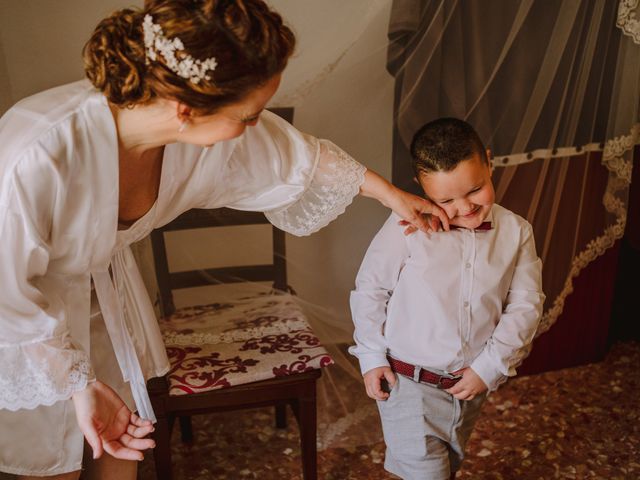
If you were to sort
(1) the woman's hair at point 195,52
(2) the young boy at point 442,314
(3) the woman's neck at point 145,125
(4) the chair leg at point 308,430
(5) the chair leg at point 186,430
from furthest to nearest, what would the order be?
(5) the chair leg at point 186,430
(4) the chair leg at point 308,430
(2) the young boy at point 442,314
(3) the woman's neck at point 145,125
(1) the woman's hair at point 195,52

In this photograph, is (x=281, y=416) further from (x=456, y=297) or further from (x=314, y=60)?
(x=314, y=60)

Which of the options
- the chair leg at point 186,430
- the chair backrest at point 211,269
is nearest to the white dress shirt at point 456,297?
the chair backrest at point 211,269

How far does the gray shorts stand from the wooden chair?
0.24 meters

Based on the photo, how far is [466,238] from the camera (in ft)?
4.69

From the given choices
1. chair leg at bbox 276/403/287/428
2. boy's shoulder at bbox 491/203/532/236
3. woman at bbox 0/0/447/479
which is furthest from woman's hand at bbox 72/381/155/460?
chair leg at bbox 276/403/287/428

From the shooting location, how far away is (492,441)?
214 cm

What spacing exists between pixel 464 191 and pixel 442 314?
0.94 ft

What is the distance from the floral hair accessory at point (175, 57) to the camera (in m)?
0.96

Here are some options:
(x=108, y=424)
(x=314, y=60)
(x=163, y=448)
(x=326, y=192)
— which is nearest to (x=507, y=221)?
(x=326, y=192)

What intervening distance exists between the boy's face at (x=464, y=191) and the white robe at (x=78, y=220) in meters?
0.18

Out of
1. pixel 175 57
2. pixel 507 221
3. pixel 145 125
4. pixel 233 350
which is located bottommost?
pixel 233 350

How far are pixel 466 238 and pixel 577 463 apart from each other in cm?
106

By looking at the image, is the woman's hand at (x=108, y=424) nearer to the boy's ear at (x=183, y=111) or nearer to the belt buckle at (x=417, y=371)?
the boy's ear at (x=183, y=111)

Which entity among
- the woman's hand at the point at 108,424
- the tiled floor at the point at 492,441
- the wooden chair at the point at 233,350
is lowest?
the tiled floor at the point at 492,441
